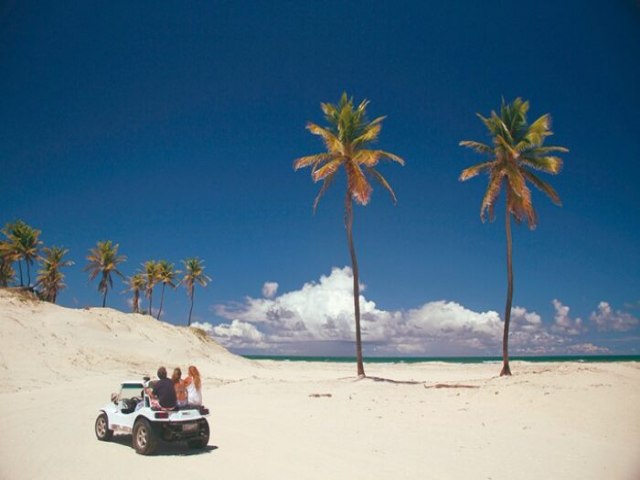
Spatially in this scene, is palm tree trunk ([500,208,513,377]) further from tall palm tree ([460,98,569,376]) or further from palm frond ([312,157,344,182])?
palm frond ([312,157,344,182])

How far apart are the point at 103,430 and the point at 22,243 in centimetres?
5881

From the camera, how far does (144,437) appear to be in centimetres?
1084

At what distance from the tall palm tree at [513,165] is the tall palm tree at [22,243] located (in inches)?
2238

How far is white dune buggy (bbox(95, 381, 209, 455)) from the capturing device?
35.3 ft

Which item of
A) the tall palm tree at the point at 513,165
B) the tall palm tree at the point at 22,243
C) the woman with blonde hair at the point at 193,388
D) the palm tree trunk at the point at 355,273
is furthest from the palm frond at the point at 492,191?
the tall palm tree at the point at 22,243

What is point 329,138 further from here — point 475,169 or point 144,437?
point 144,437

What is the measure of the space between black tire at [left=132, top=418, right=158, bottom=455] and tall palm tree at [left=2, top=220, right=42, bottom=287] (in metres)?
60.0

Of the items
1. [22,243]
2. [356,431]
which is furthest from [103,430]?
[22,243]

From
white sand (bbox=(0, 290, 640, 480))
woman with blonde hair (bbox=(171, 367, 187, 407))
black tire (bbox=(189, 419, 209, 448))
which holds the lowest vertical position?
white sand (bbox=(0, 290, 640, 480))

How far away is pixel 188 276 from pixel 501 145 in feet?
212

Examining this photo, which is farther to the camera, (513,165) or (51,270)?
(51,270)

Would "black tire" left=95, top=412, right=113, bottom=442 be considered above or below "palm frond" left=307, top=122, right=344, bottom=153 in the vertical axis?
below

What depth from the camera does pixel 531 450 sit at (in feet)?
37.4

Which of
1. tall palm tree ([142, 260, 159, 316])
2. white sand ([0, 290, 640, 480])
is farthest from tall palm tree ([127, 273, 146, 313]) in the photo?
white sand ([0, 290, 640, 480])
